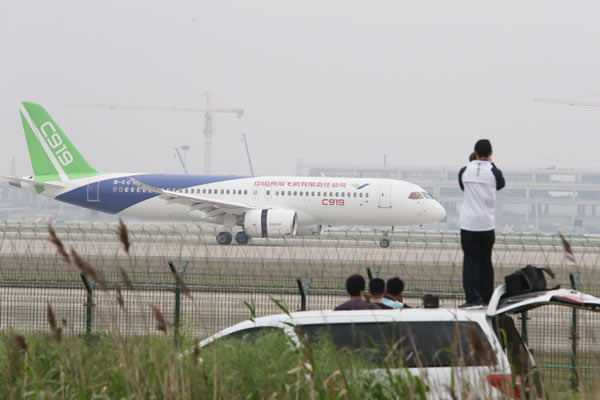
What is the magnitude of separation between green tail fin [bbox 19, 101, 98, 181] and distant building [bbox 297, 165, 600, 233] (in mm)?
104690

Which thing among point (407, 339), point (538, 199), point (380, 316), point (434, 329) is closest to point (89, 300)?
point (380, 316)

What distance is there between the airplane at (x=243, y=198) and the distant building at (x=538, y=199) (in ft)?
342

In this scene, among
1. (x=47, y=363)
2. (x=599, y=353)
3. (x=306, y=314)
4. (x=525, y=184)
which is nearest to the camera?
(x=599, y=353)

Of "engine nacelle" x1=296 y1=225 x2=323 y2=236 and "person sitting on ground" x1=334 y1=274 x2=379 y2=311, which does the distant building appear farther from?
"person sitting on ground" x1=334 y1=274 x2=379 y2=311

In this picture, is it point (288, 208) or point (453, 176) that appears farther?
point (453, 176)

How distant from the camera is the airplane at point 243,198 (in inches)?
1432

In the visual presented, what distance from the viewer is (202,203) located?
36562 mm

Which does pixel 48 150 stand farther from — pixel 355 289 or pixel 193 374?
pixel 193 374

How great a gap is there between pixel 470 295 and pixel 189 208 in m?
30.9

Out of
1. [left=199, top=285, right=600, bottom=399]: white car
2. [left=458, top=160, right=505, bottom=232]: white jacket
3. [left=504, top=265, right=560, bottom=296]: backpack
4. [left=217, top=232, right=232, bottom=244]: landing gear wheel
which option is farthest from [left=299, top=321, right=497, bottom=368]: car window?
[left=217, top=232, right=232, bottom=244]: landing gear wheel

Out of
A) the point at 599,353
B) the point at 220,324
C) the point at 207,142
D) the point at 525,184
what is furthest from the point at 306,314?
the point at 207,142

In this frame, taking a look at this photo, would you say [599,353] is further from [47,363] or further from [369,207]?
[369,207]

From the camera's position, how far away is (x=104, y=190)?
1508 inches

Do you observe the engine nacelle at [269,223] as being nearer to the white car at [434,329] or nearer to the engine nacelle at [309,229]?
the engine nacelle at [309,229]
